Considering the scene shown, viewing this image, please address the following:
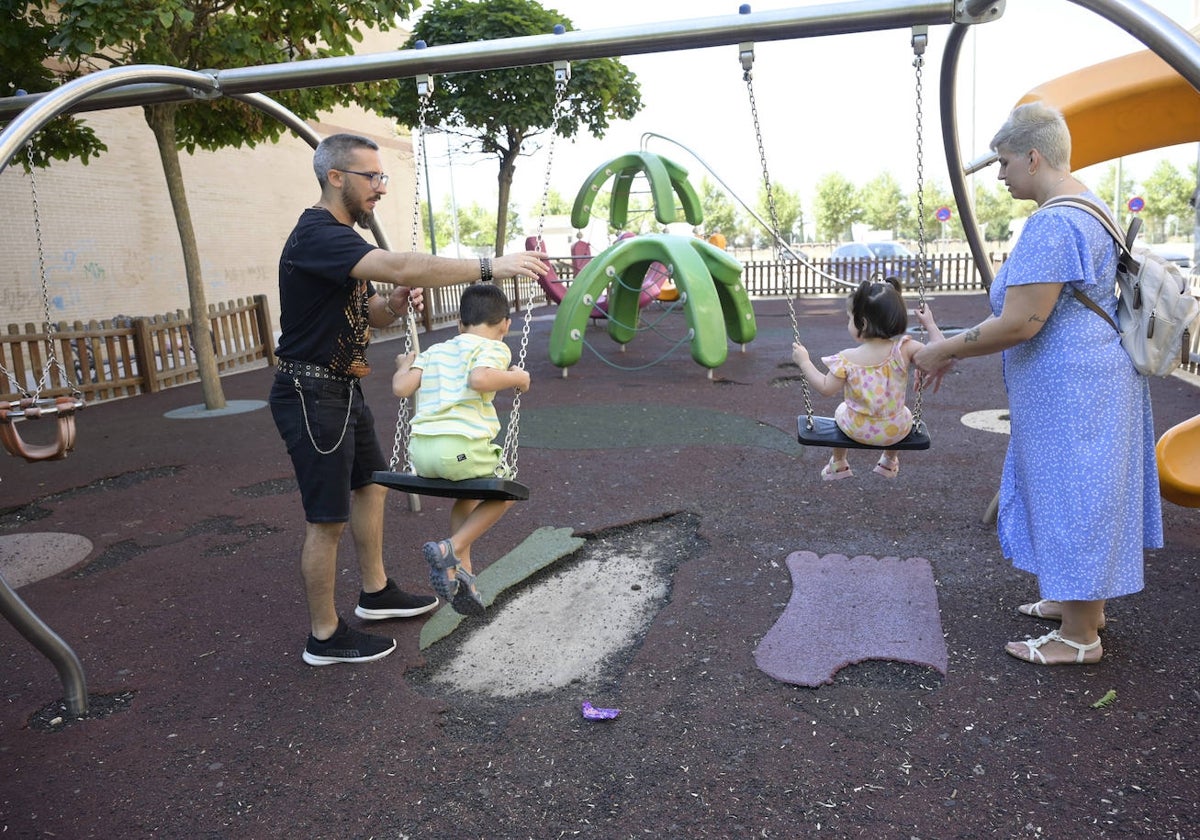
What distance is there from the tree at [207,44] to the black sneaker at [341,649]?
5279mm

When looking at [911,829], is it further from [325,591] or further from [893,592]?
[325,591]

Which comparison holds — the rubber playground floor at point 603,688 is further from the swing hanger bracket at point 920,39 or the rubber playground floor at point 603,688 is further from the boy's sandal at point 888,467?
the swing hanger bracket at point 920,39

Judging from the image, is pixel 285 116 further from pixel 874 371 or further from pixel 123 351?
pixel 123 351

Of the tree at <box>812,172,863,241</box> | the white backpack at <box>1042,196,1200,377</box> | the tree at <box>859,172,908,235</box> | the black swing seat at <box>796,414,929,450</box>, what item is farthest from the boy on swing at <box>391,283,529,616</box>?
the tree at <box>859,172,908,235</box>

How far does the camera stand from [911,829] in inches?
86.9

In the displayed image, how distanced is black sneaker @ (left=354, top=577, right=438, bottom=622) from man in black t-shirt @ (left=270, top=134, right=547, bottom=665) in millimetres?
289

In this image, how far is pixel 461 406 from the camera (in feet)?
10.1

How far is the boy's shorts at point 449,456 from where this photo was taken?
300cm

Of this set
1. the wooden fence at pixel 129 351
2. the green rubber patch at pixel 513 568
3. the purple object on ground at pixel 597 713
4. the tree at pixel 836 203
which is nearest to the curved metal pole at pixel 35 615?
the green rubber patch at pixel 513 568

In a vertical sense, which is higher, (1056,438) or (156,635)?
(1056,438)

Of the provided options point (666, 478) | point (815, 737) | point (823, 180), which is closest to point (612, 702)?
point (815, 737)

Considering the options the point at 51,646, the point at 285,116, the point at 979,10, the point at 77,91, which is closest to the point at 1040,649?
the point at 979,10

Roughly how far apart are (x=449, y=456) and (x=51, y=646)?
1.53m

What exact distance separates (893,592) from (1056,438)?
1.16m
